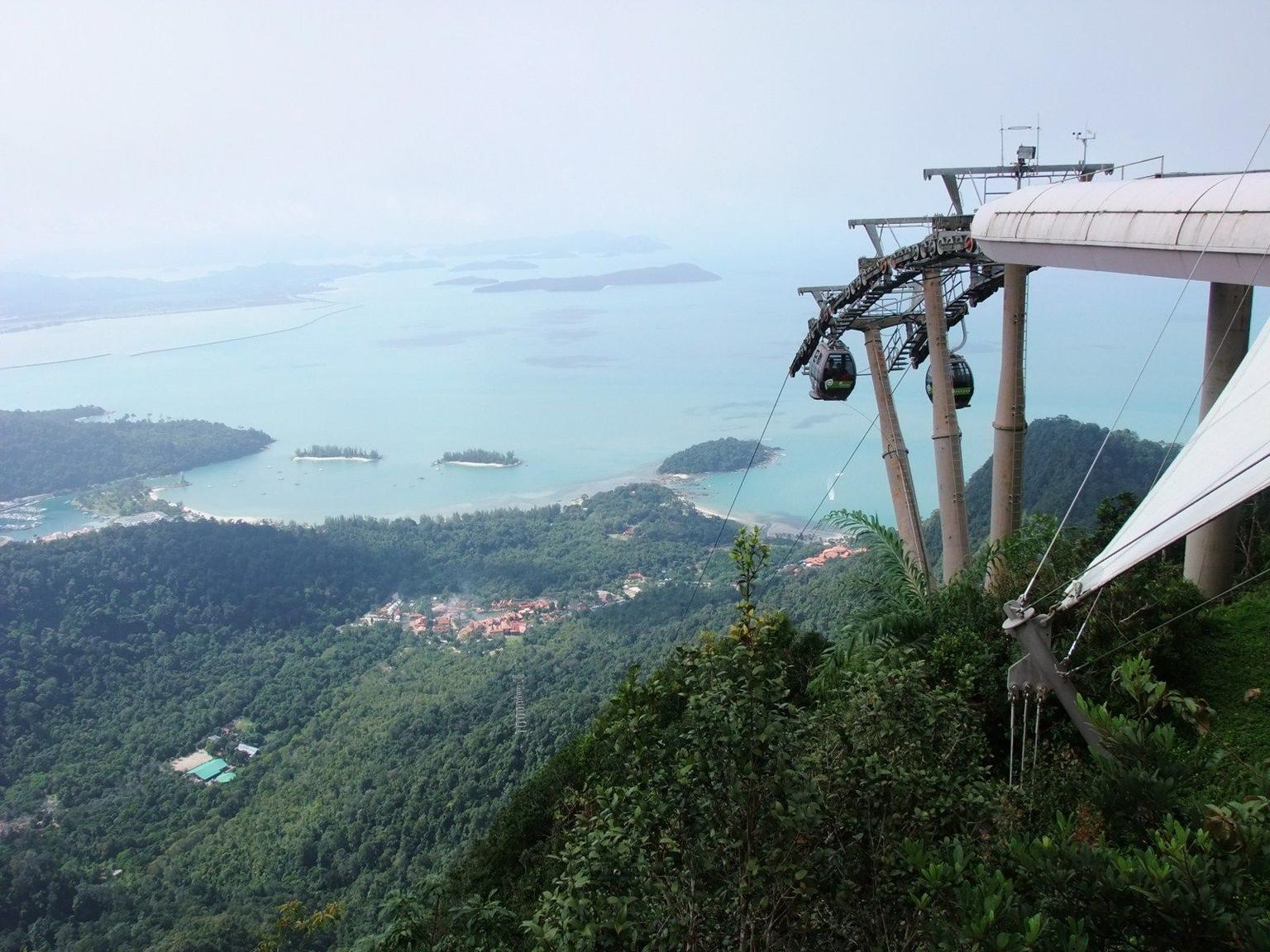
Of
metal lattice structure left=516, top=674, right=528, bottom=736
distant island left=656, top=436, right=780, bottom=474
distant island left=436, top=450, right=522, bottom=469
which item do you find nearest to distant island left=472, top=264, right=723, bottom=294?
distant island left=436, top=450, right=522, bottom=469

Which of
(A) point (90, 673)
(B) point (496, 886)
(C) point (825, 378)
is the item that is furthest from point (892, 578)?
(A) point (90, 673)

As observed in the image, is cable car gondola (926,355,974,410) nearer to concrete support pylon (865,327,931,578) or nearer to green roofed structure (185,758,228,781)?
concrete support pylon (865,327,931,578)

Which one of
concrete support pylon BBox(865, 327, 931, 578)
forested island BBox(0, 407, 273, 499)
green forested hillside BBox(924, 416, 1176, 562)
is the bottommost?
forested island BBox(0, 407, 273, 499)

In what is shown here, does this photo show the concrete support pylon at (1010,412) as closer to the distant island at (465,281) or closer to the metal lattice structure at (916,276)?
the metal lattice structure at (916,276)

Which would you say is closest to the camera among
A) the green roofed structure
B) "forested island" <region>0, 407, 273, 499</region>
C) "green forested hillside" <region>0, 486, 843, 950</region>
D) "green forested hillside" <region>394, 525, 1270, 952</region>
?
"green forested hillside" <region>394, 525, 1270, 952</region>

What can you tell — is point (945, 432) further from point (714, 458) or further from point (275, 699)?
point (714, 458)

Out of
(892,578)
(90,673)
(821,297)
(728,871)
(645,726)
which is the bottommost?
(90,673)

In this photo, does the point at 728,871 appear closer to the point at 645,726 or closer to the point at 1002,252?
the point at 645,726
